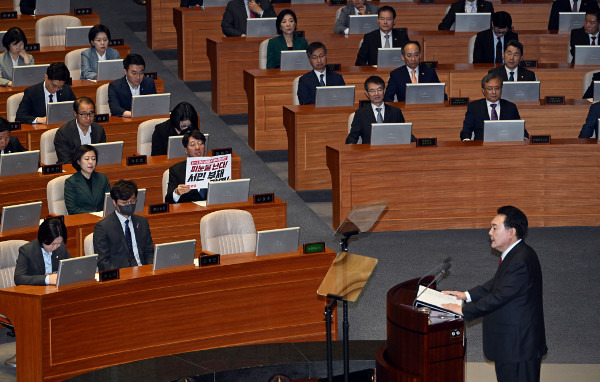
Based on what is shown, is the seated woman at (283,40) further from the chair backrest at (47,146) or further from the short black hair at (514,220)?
the short black hair at (514,220)

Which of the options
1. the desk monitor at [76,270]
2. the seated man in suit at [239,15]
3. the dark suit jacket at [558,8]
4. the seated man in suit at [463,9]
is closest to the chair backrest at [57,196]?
the desk monitor at [76,270]

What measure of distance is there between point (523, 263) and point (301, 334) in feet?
6.92

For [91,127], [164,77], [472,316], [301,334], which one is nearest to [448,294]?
[472,316]

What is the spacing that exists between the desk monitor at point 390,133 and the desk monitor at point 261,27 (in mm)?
2683

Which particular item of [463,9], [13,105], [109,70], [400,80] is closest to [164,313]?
[13,105]

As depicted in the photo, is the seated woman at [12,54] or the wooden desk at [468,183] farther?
the seated woman at [12,54]

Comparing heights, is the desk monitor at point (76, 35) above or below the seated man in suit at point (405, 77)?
above

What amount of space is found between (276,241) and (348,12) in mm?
4901

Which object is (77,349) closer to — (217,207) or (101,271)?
(101,271)

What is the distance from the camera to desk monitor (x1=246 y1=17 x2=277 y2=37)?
1058 cm

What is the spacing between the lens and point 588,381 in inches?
241

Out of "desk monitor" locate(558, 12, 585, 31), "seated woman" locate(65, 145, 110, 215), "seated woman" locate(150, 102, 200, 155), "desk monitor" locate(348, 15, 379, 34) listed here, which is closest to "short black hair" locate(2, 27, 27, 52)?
"seated woman" locate(150, 102, 200, 155)

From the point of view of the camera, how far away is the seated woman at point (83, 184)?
286 inches

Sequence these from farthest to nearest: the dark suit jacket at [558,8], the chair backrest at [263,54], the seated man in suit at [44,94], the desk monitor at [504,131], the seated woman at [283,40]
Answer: the dark suit jacket at [558,8], the chair backrest at [263,54], the seated woman at [283,40], the seated man in suit at [44,94], the desk monitor at [504,131]
